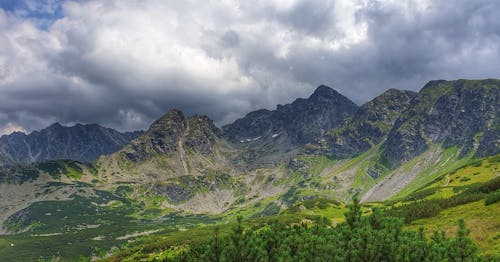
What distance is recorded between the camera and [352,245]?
5300 cm

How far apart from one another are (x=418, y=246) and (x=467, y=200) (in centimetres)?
13193

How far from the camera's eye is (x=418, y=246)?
5300cm

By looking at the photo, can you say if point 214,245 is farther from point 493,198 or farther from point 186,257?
point 493,198

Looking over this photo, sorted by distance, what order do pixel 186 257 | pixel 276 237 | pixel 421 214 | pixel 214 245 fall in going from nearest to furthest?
pixel 214 245, pixel 276 237, pixel 186 257, pixel 421 214

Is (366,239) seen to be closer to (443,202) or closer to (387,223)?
(387,223)

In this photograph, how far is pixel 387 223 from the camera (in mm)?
59750

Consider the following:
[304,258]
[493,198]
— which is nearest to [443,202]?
[493,198]

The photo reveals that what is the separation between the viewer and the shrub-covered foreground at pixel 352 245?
5072 cm

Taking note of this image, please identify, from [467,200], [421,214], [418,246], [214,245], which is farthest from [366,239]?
[467,200]

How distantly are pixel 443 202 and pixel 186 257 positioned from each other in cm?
14587

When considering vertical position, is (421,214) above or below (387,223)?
below

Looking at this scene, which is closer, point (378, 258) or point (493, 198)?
point (378, 258)

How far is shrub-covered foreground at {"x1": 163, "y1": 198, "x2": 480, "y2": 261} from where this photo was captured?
50.7 metres

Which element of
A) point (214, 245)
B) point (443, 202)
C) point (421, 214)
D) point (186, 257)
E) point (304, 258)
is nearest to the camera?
point (304, 258)
